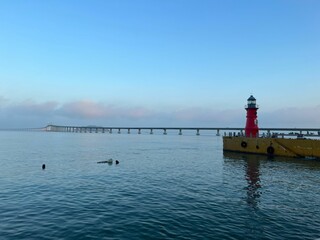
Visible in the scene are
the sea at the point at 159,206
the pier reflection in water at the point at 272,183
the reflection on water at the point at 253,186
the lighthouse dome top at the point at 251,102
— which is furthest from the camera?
the lighthouse dome top at the point at 251,102

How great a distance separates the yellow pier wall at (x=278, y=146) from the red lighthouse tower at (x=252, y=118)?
2.70 m

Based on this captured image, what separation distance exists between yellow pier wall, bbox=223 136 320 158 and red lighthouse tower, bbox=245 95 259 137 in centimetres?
270

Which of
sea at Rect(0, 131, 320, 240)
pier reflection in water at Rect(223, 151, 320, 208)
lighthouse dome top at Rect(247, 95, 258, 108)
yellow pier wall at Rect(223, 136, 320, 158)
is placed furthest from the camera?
lighthouse dome top at Rect(247, 95, 258, 108)

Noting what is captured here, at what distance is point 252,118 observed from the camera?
73.4 m

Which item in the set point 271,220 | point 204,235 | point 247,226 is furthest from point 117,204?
point 271,220

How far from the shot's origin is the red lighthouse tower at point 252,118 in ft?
238

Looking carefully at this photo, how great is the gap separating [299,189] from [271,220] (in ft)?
43.0

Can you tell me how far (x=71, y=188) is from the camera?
29.6 m

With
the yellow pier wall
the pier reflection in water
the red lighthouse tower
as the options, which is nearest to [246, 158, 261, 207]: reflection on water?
the pier reflection in water

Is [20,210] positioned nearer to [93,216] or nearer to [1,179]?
[93,216]

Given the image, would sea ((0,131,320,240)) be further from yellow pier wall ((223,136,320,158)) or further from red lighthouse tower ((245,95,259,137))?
red lighthouse tower ((245,95,259,137))

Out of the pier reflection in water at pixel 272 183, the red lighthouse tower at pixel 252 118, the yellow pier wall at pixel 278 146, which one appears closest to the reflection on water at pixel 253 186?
the pier reflection in water at pixel 272 183

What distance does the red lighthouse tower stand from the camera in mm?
72438

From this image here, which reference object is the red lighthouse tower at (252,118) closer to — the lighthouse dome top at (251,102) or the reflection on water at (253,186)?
the lighthouse dome top at (251,102)
